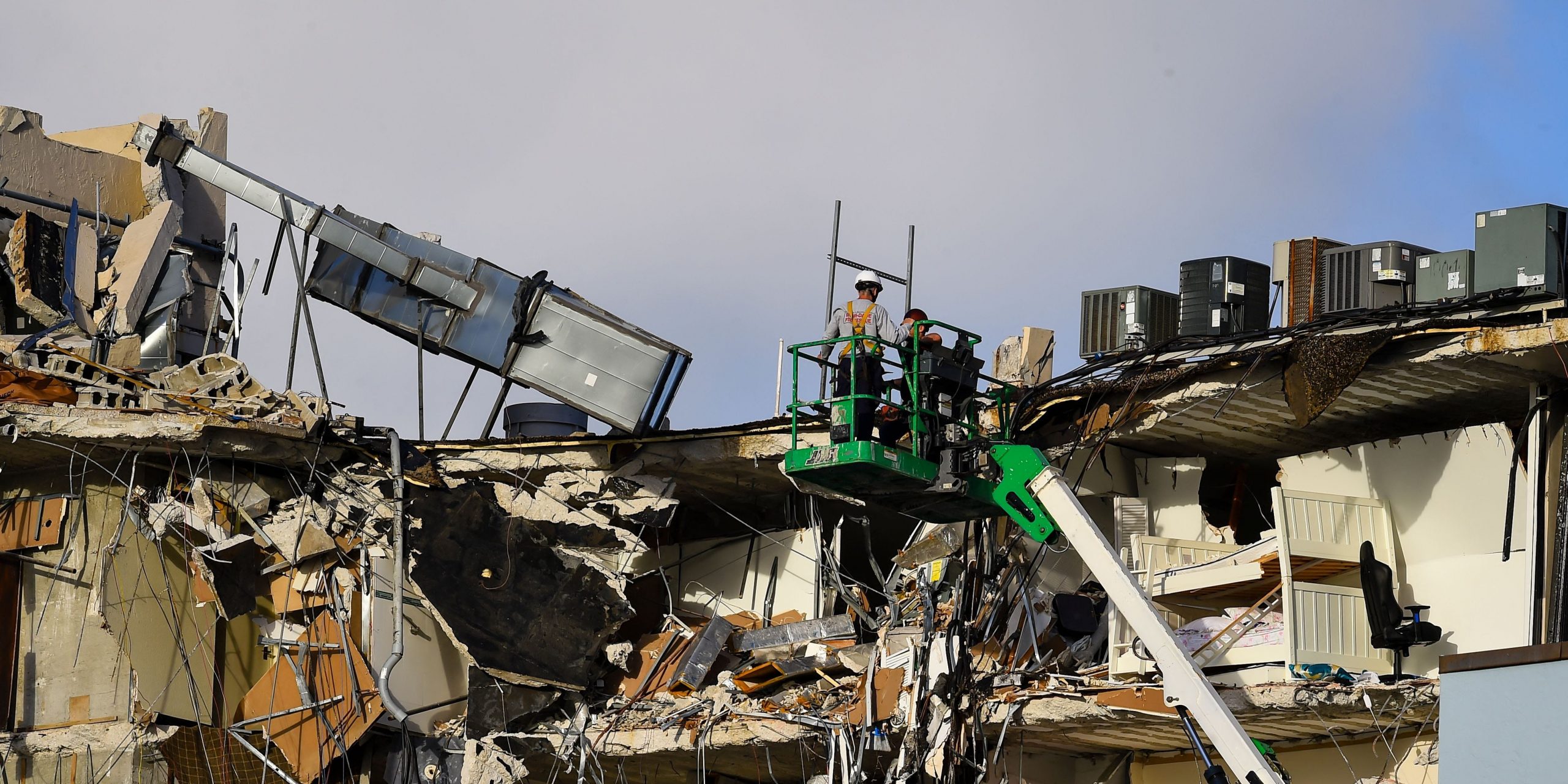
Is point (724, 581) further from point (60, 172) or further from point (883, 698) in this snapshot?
point (60, 172)

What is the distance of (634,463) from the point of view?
53.7 ft

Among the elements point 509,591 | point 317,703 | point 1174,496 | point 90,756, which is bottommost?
point 90,756

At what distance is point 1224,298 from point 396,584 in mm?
7264

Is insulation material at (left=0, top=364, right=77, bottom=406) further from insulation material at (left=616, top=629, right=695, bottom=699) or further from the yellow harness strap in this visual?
the yellow harness strap

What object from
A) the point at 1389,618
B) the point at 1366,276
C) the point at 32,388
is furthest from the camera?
the point at 32,388

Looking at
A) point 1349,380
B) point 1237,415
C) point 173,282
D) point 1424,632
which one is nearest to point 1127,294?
point 1237,415

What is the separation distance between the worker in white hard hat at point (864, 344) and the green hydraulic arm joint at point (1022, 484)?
95 centimetres

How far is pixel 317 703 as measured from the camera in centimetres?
1556

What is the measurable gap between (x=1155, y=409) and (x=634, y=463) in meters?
4.73

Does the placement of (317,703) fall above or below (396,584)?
below

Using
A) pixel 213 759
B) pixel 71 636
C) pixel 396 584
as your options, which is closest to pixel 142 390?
pixel 71 636

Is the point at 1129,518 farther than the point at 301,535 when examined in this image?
No

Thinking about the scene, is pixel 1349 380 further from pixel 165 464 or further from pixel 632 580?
pixel 165 464

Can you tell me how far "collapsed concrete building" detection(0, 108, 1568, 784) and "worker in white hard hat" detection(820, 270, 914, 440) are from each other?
1.18 m
